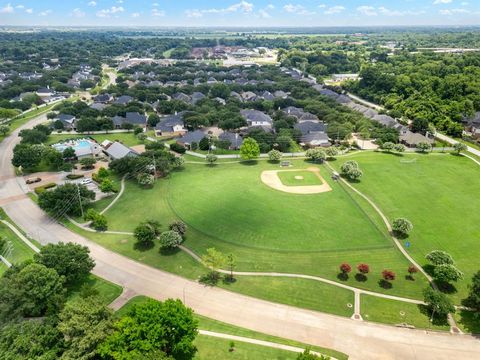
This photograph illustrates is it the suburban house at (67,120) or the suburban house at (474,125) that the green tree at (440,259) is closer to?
the suburban house at (474,125)

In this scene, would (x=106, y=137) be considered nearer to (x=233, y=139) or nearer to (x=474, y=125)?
(x=233, y=139)

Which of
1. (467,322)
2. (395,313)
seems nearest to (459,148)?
(467,322)

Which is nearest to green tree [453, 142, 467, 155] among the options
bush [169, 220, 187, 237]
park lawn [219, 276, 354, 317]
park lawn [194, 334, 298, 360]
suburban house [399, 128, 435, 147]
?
suburban house [399, 128, 435, 147]

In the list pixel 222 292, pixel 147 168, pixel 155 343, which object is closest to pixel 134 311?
pixel 155 343

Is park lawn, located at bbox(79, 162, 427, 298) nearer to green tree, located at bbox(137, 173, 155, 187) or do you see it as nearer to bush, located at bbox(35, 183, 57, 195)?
green tree, located at bbox(137, 173, 155, 187)

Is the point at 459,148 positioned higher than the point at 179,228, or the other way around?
the point at 179,228
